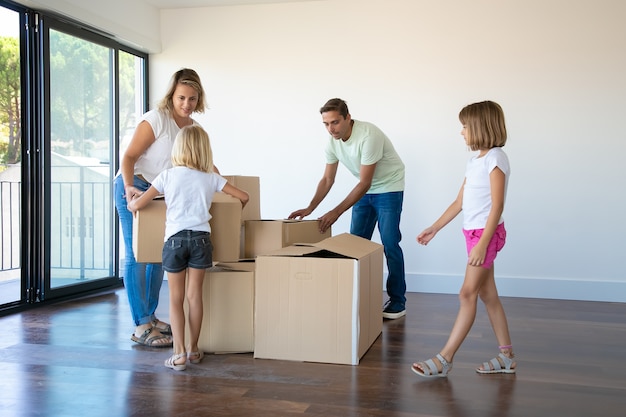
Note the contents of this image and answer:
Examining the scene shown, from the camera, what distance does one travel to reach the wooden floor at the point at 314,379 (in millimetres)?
2189

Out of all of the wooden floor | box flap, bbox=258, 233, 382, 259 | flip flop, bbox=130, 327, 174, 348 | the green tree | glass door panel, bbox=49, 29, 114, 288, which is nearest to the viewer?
the wooden floor

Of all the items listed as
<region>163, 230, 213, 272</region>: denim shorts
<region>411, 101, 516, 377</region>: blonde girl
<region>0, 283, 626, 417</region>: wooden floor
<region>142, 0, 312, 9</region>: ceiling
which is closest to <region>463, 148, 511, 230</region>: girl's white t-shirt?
<region>411, 101, 516, 377</region>: blonde girl

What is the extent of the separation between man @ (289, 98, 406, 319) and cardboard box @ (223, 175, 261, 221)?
23 centimetres

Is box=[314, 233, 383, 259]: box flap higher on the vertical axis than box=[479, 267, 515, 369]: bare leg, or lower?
higher

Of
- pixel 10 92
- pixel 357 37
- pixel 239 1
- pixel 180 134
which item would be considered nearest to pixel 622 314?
pixel 357 37

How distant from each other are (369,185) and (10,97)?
2248 mm

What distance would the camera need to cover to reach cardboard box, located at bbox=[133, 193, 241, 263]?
2723mm

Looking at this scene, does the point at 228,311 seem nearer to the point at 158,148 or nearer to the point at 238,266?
the point at 238,266

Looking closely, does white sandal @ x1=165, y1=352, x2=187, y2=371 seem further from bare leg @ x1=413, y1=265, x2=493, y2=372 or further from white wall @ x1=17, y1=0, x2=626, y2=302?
white wall @ x1=17, y1=0, x2=626, y2=302

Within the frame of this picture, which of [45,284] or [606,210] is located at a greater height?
[606,210]

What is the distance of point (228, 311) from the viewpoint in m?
2.85

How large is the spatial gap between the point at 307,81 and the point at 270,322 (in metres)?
2.62

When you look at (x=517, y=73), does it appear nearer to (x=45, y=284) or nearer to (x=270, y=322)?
(x=270, y=322)

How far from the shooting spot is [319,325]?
273 cm
